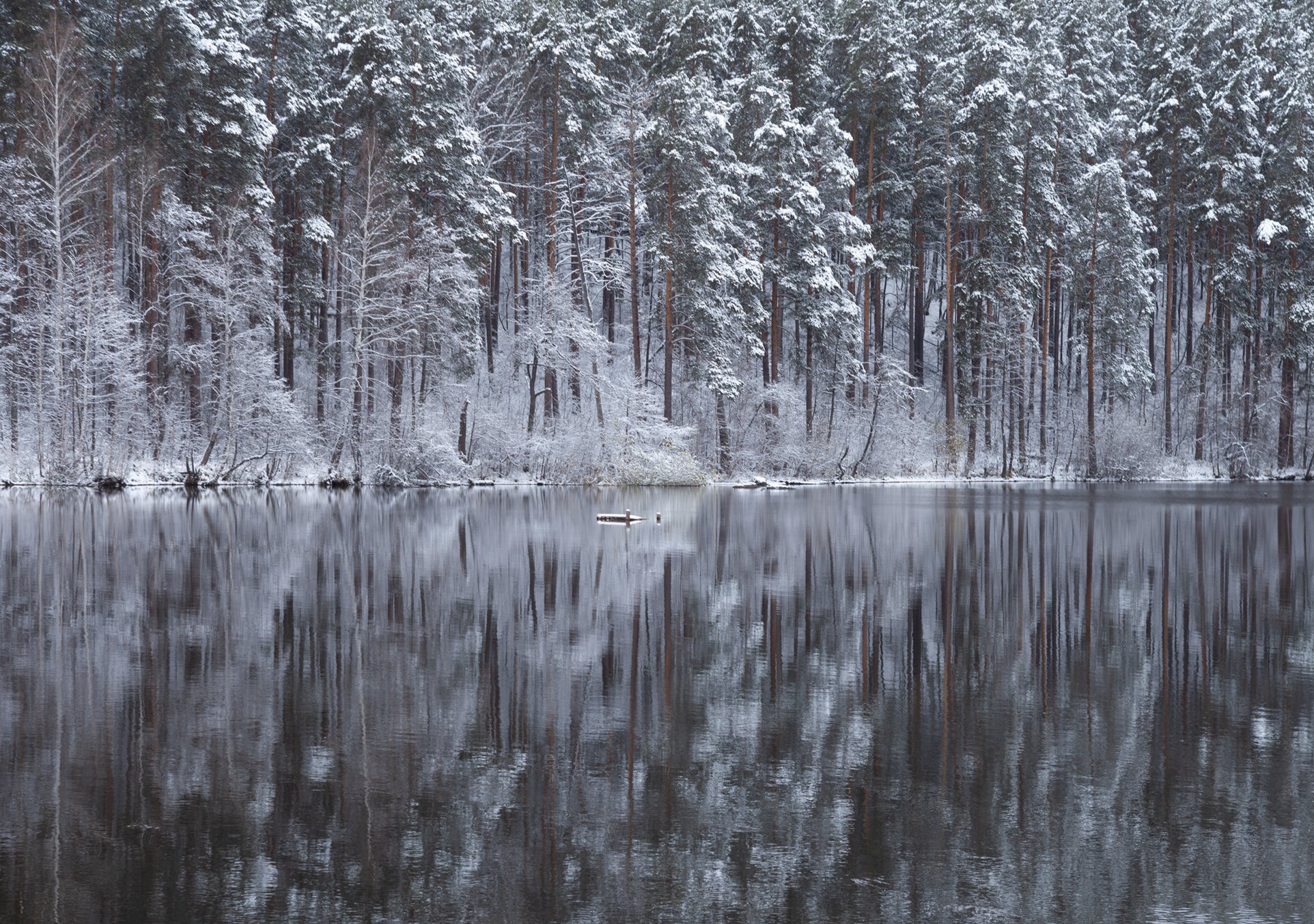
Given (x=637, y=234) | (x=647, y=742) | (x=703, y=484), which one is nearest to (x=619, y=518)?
(x=703, y=484)

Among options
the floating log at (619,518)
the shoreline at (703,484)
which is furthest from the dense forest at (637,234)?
the floating log at (619,518)

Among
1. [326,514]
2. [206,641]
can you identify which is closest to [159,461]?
[326,514]

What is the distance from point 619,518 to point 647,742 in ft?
63.4

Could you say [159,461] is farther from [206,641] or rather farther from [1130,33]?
[1130,33]

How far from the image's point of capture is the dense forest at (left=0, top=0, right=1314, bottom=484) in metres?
41.4

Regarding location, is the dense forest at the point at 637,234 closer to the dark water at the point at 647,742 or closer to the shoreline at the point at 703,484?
the shoreline at the point at 703,484

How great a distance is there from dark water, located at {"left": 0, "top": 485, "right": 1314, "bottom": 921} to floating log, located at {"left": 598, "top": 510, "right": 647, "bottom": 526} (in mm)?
8736

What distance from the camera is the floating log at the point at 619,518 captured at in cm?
2708

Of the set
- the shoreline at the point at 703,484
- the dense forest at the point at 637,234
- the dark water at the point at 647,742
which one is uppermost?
the dense forest at the point at 637,234

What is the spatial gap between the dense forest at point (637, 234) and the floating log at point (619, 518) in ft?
54.6

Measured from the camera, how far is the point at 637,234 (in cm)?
5534

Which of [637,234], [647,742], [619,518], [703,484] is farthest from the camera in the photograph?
[637,234]

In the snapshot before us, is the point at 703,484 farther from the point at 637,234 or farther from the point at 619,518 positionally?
the point at 619,518

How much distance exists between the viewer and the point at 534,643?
11.7 metres
